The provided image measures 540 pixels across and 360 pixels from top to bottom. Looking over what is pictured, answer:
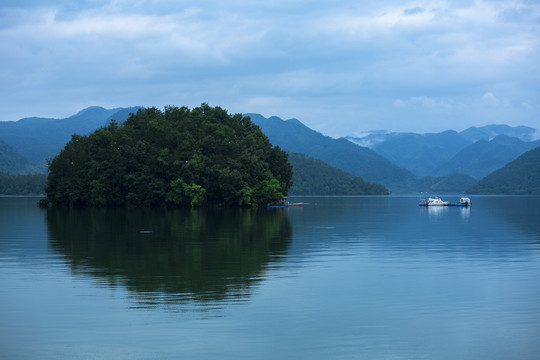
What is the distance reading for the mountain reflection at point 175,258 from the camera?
66.8 ft

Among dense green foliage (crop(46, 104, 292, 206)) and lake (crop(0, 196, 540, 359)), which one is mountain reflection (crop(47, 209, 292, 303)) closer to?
lake (crop(0, 196, 540, 359))

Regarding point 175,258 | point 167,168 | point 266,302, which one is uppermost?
point 167,168

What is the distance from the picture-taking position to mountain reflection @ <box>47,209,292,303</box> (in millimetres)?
20375

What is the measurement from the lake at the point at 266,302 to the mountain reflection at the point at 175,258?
0.28 feet

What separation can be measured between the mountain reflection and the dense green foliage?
53.4 metres

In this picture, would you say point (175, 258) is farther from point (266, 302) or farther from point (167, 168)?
point (167, 168)

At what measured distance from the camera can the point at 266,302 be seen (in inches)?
714

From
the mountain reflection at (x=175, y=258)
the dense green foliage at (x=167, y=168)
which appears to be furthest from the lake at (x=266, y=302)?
the dense green foliage at (x=167, y=168)

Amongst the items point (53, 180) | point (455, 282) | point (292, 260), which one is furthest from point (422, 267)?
point (53, 180)

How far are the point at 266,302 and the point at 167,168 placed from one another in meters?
86.5

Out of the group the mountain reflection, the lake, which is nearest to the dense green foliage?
the mountain reflection

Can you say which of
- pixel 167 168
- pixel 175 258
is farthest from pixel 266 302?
pixel 167 168

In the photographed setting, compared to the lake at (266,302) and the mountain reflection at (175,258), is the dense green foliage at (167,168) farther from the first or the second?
the lake at (266,302)

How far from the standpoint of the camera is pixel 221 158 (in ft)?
341
